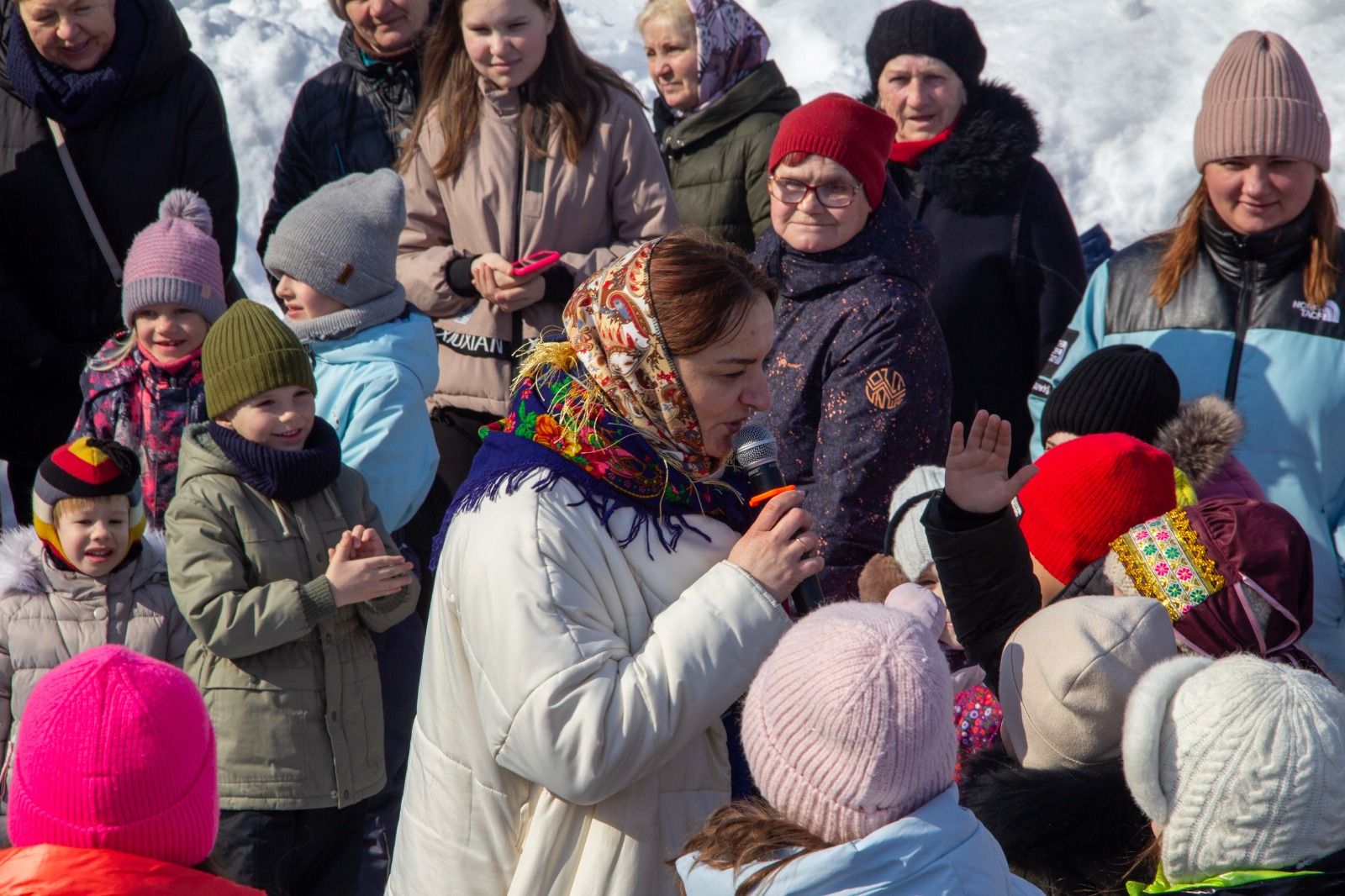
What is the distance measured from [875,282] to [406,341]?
1419mm

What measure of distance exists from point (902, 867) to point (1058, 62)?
940cm

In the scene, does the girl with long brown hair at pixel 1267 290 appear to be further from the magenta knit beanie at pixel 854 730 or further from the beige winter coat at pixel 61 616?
the beige winter coat at pixel 61 616

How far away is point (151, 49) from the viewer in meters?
5.24

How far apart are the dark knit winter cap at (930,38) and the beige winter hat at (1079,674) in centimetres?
341

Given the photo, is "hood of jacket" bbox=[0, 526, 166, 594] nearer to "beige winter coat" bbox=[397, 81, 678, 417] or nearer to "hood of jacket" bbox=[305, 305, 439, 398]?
"hood of jacket" bbox=[305, 305, 439, 398]

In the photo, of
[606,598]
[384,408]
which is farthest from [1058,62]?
[606,598]

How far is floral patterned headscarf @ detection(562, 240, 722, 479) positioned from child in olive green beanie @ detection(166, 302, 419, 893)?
4.28ft

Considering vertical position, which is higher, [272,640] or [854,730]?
[854,730]

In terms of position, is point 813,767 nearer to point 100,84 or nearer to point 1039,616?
point 1039,616

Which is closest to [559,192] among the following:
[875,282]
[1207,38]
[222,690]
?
[875,282]

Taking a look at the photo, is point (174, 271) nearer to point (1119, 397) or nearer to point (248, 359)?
point (248, 359)

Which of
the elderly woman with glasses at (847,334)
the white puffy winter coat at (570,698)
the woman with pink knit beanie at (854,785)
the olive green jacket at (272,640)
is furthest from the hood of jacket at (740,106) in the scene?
the woman with pink knit beanie at (854,785)

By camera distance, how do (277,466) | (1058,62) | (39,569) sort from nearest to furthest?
(277,466), (39,569), (1058,62)

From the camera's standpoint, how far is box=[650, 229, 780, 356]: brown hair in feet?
8.73
